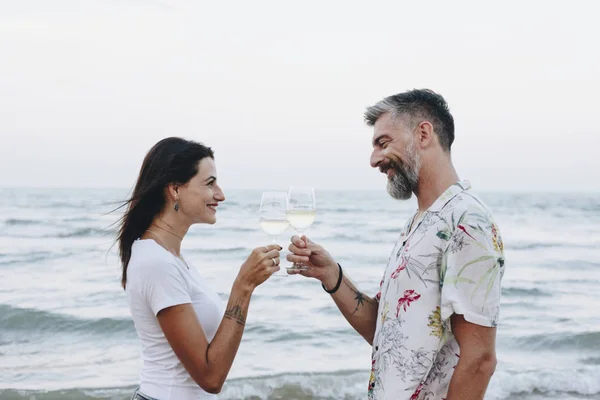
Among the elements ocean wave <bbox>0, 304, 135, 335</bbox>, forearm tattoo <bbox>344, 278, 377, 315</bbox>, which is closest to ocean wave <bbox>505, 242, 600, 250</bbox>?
ocean wave <bbox>0, 304, 135, 335</bbox>

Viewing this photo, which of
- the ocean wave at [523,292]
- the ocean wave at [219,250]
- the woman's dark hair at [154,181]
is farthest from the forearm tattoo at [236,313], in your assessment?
the ocean wave at [219,250]

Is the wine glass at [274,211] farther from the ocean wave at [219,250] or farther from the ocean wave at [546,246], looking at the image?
the ocean wave at [546,246]

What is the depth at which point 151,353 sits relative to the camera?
3.04 metres

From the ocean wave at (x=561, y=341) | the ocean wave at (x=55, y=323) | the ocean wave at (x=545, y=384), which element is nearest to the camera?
the ocean wave at (x=545, y=384)

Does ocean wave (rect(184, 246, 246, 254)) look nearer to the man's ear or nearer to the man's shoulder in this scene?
the man's ear

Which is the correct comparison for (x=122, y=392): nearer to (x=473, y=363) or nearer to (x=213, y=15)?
(x=473, y=363)

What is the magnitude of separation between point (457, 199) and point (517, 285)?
43.6 feet

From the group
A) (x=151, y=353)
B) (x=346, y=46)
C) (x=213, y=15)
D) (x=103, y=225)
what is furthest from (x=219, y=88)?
(x=151, y=353)

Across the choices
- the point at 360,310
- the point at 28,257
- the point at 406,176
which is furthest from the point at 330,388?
the point at 28,257

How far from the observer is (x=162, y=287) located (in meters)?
2.92

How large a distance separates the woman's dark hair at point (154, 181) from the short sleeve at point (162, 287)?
0.92ft

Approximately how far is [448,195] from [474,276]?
41 cm

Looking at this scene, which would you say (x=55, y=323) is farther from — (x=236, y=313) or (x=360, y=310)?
(x=236, y=313)

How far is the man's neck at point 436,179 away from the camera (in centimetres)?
287
